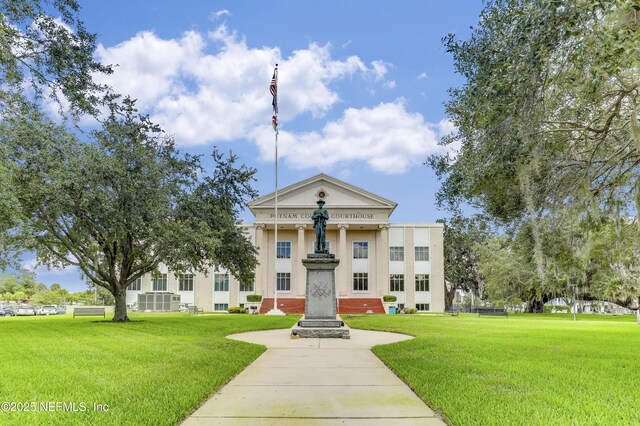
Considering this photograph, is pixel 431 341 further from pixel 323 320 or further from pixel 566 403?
pixel 566 403

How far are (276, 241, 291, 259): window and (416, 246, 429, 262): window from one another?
14164 mm

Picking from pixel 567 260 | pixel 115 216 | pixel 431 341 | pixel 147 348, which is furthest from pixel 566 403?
pixel 115 216

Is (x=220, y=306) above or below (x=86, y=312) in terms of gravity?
below

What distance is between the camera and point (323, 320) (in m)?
16.5

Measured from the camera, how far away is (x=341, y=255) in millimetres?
51875

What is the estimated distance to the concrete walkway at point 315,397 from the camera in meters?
5.54

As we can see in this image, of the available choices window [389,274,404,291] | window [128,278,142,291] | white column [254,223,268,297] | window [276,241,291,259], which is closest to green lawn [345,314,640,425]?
white column [254,223,268,297]

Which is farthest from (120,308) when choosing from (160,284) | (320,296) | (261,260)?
(160,284)

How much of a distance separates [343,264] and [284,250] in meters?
6.62

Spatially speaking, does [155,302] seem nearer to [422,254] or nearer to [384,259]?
[384,259]

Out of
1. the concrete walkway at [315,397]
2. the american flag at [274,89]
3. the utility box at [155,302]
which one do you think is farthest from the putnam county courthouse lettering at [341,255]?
the concrete walkway at [315,397]

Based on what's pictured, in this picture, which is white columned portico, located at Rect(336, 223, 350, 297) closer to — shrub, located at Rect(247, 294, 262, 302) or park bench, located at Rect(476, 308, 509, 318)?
shrub, located at Rect(247, 294, 262, 302)

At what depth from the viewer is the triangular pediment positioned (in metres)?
53.2

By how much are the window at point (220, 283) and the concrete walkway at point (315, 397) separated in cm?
4687
